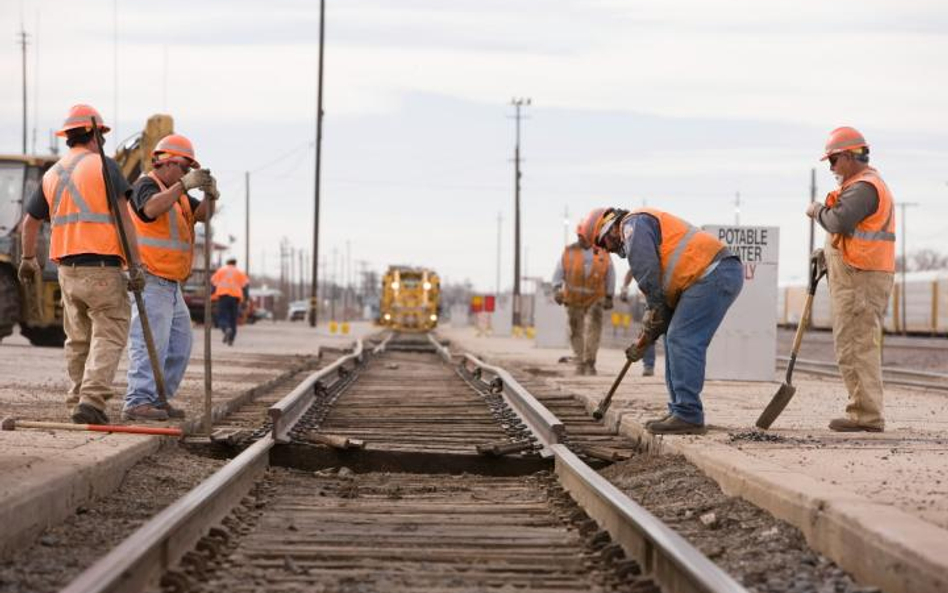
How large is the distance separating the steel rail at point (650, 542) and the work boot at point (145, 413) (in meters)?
3.35

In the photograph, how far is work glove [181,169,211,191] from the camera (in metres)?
8.88

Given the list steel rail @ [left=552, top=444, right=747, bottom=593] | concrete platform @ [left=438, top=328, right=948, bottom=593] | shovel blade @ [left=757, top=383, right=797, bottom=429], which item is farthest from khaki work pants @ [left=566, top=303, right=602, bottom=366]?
steel rail @ [left=552, top=444, right=747, bottom=593]

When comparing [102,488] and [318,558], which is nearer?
→ [318,558]

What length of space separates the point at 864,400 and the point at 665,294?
1.50 m

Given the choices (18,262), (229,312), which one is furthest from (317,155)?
(18,262)

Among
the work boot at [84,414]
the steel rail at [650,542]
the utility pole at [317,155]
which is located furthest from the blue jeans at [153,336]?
the utility pole at [317,155]

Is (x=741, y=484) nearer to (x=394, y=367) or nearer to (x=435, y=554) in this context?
(x=435, y=554)

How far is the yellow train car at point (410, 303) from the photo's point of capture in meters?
51.0

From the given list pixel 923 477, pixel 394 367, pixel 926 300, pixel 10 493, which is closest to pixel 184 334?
pixel 10 493

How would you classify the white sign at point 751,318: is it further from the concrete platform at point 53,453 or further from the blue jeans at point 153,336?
the blue jeans at point 153,336

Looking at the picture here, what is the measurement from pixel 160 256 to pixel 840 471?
196 inches

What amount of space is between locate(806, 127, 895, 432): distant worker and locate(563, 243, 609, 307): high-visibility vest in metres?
7.48

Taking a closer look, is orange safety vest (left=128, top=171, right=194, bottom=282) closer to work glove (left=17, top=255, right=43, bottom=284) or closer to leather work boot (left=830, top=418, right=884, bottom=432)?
work glove (left=17, top=255, right=43, bottom=284)

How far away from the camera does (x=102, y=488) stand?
6605 millimetres
